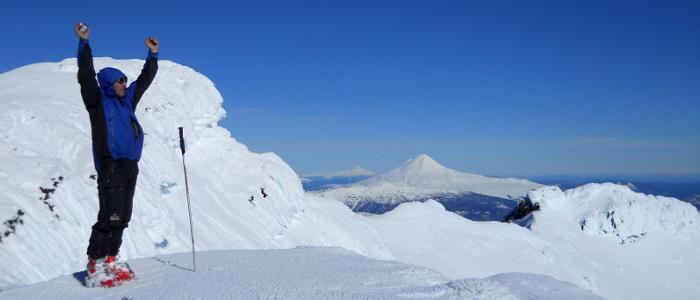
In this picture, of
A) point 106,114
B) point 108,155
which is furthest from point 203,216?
point 106,114

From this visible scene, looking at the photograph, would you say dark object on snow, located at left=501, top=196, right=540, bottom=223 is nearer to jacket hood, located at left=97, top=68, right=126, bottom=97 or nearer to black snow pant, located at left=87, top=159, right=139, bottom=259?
black snow pant, located at left=87, top=159, right=139, bottom=259

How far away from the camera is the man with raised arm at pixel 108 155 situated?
23.0 feet

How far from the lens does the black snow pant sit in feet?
23.2

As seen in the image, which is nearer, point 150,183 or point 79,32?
point 79,32

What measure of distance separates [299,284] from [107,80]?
400cm

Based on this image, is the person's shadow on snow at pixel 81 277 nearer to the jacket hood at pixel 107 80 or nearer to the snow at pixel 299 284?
the snow at pixel 299 284

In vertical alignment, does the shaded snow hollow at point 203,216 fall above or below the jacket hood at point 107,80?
below

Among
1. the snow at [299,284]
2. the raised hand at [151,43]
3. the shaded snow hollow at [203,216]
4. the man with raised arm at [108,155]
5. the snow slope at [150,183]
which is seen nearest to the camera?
the snow at [299,284]

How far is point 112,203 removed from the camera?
23.3 feet

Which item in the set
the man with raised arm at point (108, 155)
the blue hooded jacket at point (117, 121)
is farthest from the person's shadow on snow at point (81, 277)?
the blue hooded jacket at point (117, 121)

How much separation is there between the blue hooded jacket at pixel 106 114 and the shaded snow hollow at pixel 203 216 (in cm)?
198

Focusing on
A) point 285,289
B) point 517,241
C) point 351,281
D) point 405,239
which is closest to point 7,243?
point 285,289

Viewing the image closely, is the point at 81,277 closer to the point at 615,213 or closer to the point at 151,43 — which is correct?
the point at 151,43

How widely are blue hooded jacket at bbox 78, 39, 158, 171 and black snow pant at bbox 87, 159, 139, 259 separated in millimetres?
158
